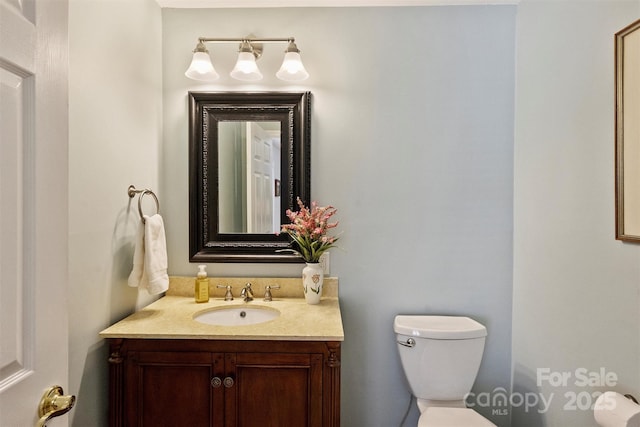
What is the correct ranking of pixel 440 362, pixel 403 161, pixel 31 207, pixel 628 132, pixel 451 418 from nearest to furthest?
pixel 31 207
pixel 628 132
pixel 451 418
pixel 440 362
pixel 403 161

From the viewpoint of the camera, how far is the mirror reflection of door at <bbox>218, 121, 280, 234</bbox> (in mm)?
1992

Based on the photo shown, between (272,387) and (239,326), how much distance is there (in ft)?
0.86

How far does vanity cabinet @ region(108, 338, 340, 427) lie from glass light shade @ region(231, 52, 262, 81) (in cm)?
123

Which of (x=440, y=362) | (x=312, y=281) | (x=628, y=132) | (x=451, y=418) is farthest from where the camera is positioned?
(x=312, y=281)

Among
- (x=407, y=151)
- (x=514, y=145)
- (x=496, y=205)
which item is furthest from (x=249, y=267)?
(x=514, y=145)

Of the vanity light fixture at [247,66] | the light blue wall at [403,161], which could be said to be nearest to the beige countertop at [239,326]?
the light blue wall at [403,161]

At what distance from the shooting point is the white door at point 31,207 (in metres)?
0.66

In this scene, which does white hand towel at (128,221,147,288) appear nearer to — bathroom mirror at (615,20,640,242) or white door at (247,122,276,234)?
white door at (247,122,276,234)

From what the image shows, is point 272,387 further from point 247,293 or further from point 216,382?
point 247,293

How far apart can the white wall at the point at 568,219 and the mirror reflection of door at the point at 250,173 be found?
1.24m

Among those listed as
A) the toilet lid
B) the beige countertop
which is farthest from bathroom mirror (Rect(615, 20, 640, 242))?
the beige countertop

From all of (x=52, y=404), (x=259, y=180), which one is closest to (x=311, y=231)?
(x=259, y=180)

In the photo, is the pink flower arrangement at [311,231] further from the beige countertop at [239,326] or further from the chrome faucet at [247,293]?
the chrome faucet at [247,293]

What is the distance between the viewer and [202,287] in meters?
1.90
